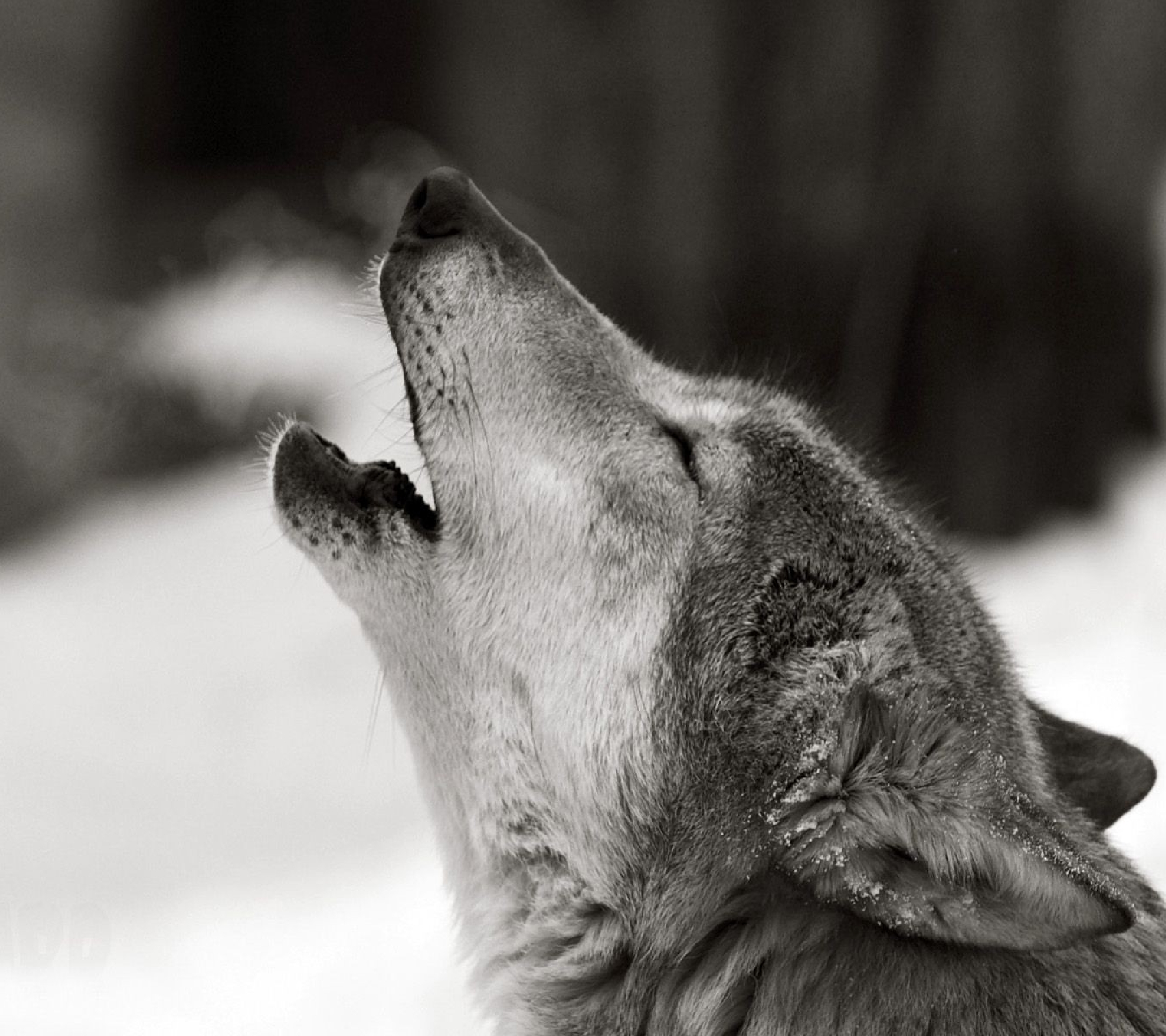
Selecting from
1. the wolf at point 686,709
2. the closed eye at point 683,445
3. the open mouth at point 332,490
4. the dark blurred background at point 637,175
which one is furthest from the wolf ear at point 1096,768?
the dark blurred background at point 637,175

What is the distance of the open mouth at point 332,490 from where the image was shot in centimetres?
299

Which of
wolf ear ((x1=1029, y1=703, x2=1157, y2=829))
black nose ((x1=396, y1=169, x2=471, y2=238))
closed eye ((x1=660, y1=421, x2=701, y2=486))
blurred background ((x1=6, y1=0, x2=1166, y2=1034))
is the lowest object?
wolf ear ((x1=1029, y1=703, x2=1157, y2=829))

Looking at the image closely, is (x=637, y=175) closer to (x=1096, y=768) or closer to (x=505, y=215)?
Result: (x=505, y=215)

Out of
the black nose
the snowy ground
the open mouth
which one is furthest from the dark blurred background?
the open mouth

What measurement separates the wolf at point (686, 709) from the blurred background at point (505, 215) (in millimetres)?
3775

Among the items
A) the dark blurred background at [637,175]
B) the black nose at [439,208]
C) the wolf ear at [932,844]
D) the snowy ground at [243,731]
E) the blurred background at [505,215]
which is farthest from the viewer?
the dark blurred background at [637,175]

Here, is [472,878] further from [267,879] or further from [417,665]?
[267,879]

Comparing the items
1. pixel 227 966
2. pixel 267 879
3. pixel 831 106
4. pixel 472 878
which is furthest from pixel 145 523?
pixel 472 878

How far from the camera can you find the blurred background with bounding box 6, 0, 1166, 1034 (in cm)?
711

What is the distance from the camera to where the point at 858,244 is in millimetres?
7812

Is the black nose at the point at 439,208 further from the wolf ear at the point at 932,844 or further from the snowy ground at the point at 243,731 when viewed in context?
the wolf ear at the point at 932,844

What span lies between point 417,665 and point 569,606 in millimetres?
370

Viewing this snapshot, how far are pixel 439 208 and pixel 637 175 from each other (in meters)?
4.78

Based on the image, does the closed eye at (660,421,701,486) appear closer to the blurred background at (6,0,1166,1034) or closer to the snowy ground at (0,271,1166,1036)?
the snowy ground at (0,271,1166,1036)
